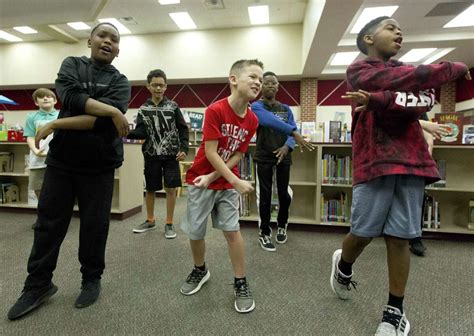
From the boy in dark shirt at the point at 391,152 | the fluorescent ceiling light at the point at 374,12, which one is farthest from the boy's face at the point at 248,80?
the fluorescent ceiling light at the point at 374,12

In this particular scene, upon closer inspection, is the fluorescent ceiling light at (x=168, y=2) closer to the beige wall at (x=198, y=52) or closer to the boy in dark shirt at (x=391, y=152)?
the beige wall at (x=198, y=52)

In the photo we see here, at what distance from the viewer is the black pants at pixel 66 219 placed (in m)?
1.39

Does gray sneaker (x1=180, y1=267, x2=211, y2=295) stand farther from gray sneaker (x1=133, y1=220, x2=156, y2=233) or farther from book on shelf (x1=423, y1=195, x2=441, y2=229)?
book on shelf (x1=423, y1=195, x2=441, y2=229)

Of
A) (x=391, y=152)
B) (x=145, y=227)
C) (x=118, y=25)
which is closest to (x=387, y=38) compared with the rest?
(x=391, y=152)

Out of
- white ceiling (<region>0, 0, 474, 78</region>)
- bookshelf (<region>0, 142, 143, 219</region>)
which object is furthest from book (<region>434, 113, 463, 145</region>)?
bookshelf (<region>0, 142, 143, 219</region>)

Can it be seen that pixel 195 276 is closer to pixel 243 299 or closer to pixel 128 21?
pixel 243 299

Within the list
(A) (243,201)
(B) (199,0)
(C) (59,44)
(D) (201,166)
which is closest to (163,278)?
(D) (201,166)

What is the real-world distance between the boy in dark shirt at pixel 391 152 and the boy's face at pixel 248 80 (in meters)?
0.42

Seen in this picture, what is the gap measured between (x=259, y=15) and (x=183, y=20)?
179cm

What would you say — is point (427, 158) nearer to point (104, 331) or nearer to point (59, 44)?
point (104, 331)

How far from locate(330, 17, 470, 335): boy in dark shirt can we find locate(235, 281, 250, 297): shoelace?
61 centimetres

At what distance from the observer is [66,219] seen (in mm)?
1428

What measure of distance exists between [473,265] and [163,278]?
2.21 metres

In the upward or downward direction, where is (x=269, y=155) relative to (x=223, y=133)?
downward
